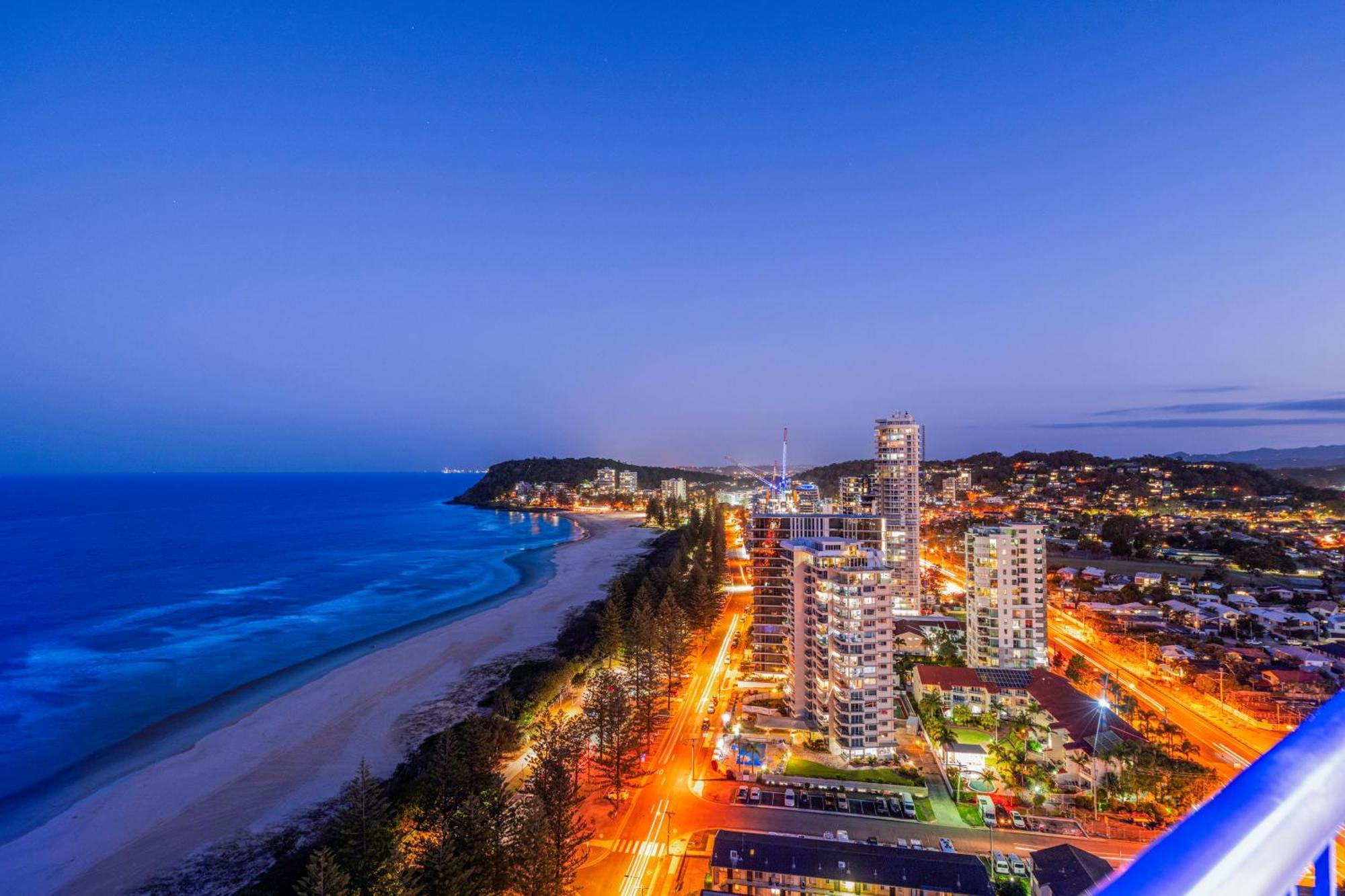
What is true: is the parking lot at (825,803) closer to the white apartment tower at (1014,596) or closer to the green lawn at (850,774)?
the green lawn at (850,774)

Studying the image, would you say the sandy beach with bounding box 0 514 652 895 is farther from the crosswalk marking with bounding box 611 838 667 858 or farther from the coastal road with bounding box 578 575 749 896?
the crosswalk marking with bounding box 611 838 667 858

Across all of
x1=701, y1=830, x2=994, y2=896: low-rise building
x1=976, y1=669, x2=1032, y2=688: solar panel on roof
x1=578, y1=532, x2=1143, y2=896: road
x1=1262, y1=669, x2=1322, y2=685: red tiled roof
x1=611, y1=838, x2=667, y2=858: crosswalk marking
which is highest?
x1=976, y1=669, x2=1032, y2=688: solar panel on roof

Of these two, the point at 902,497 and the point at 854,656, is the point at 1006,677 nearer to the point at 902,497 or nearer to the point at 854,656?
the point at 854,656

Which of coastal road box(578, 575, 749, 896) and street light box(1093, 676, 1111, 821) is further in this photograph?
street light box(1093, 676, 1111, 821)

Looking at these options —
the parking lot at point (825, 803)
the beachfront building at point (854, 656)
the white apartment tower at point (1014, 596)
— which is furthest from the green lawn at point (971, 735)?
the white apartment tower at point (1014, 596)

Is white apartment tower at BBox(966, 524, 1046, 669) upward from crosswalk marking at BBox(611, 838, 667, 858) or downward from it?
upward

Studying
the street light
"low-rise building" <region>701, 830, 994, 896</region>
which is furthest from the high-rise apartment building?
"low-rise building" <region>701, 830, 994, 896</region>
